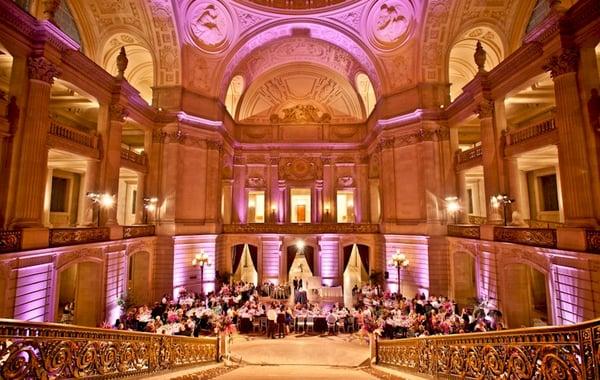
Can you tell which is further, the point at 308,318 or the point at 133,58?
the point at 133,58

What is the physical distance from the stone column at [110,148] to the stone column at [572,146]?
53.5 ft

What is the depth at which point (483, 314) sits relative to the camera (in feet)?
37.6

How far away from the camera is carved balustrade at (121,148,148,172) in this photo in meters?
14.4

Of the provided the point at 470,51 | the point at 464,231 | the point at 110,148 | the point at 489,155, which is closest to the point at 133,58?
the point at 110,148

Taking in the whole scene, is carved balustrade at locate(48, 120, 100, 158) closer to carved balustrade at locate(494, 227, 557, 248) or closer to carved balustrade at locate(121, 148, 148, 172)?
carved balustrade at locate(121, 148, 148, 172)

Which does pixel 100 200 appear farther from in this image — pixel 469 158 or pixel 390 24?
pixel 390 24

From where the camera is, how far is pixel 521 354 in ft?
9.69

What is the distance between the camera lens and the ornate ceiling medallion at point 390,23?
16.8 metres

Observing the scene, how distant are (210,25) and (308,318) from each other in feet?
55.0

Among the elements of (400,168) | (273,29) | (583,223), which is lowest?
(583,223)

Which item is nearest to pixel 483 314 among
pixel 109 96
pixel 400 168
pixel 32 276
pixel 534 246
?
pixel 534 246

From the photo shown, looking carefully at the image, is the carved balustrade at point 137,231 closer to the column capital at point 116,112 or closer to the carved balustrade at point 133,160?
the carved balustrade at point 133,160

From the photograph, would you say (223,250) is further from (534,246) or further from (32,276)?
(534,246)

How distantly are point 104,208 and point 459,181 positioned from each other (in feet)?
55.4
